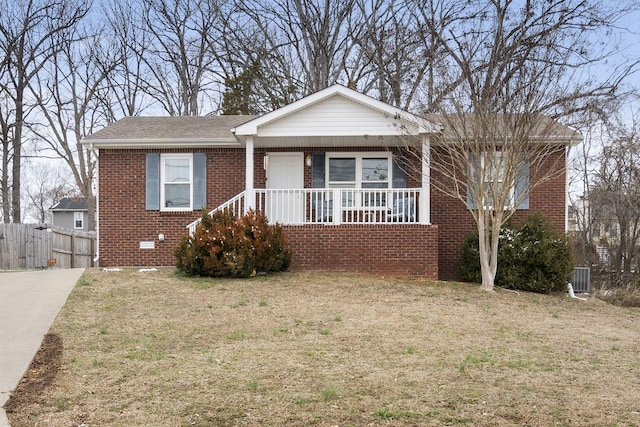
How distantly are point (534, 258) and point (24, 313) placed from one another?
31.5 feet

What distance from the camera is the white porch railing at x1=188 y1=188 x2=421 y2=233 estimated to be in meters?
13.2

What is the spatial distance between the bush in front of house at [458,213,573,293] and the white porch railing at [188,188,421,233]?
6.93ft

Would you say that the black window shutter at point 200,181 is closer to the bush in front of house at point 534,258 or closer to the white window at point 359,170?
the white window at point 359,170

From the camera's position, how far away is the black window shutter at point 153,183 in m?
14.8

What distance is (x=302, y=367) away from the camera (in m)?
6.07

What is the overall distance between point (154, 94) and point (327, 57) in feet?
27.5

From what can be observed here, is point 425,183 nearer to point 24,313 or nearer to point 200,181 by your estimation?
point 200,181

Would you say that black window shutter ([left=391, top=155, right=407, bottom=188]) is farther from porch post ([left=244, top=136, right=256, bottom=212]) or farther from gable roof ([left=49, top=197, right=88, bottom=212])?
gable roof ([left=49, top=197, right=88, bottom=212])

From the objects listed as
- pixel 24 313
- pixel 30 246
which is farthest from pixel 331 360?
pixel 30 246

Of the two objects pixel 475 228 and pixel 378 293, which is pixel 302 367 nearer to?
pixel 378 293

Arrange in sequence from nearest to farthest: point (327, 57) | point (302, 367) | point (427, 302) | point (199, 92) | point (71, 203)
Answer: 1. point (302, 367)
2. point (427, 302)
3. point (327, 57)
4. point (199, 92)
5. point (71, 203)

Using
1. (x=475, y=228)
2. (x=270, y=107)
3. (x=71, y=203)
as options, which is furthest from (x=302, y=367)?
(x=71, y=203)

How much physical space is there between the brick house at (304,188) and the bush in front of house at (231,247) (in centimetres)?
79

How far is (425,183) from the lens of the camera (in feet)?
42.7
